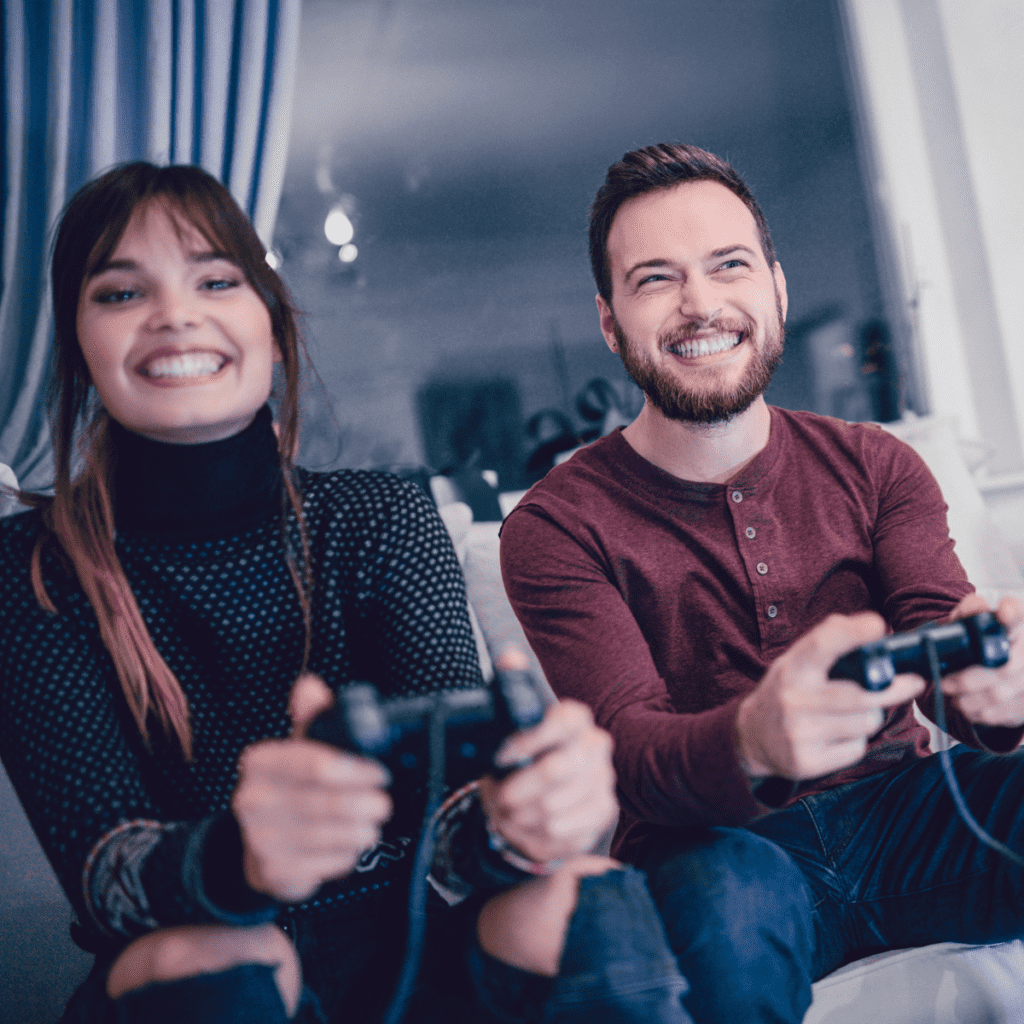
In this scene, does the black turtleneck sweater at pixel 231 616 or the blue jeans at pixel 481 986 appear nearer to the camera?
the blue jeans at pixel 481 986

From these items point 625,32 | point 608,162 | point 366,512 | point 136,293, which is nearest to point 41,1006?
point 366,512

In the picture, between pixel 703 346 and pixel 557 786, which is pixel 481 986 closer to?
pixel 557 786

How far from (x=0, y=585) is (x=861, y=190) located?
2548 millimetres

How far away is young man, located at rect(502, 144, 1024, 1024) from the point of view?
0.73m

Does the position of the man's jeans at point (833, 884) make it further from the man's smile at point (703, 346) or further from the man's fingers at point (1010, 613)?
the man's smile at point (703, 346)

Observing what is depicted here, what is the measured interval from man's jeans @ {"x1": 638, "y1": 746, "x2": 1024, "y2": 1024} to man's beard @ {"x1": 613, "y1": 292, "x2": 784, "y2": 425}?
17.9 inches

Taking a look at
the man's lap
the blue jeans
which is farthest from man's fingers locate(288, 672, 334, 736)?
the man's lap

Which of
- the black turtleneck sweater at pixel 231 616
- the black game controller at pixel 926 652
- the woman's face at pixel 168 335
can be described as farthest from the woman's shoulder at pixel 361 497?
the black game controller at pixel 926 652

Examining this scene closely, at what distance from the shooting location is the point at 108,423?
A: 2.86ft

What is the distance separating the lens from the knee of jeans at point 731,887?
2.42 feet

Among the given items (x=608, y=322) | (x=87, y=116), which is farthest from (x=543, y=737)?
(x=87, y=116)

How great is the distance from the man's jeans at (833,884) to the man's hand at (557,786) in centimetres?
23

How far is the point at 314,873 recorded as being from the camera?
1.74 feet

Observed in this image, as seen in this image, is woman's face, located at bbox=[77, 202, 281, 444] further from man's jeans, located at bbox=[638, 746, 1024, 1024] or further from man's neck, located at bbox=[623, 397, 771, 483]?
man's jeans, located at bbox=[638, 746, 1024, 1024]
